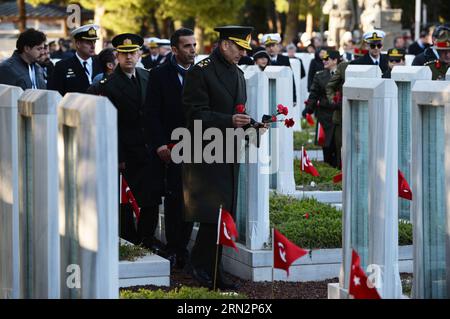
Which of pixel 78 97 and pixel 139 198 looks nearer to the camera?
pixel 78 97

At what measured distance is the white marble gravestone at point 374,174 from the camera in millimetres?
8164

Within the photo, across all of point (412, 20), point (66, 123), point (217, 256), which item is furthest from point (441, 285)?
point (412, 20)

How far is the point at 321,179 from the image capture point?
16.2 m

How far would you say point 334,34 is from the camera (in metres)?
38.8

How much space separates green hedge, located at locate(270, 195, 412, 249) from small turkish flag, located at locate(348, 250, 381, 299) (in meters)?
3.43

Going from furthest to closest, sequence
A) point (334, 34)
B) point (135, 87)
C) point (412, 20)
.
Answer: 1. point (412, 20)
2. point (334, 34)
3. point (135, 87)

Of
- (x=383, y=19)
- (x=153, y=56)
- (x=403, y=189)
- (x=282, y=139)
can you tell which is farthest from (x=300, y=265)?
(x=383, y=19)

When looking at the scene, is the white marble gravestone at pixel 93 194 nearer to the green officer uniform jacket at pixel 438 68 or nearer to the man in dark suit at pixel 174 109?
the man in dark suit at pixel 174 109

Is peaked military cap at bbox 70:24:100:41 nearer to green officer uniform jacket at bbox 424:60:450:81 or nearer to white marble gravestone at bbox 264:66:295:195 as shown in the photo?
white marble gravestone at bbox 264:66:295:195

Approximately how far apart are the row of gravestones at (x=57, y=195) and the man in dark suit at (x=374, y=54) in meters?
9.21

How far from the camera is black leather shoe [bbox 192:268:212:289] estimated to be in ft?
32.4
